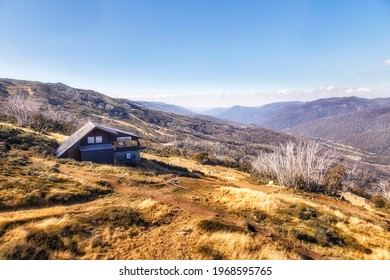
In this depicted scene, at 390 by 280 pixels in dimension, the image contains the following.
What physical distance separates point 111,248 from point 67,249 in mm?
1690

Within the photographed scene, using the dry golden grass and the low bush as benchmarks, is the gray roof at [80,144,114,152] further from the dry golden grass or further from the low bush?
the low bush

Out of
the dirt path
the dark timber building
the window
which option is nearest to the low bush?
the dirt path

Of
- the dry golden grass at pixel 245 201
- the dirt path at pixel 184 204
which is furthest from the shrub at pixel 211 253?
the dry golden grass at pixel 245 201

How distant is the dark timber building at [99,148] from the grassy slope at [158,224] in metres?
9.01

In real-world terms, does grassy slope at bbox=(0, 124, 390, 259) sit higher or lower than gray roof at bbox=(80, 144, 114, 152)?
lower

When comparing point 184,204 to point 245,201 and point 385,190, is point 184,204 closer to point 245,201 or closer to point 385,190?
point 245,201

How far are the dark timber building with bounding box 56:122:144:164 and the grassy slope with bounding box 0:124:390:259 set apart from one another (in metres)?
9.01

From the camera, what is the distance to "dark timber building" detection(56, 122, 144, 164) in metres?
29.9

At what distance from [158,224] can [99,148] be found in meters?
20.7

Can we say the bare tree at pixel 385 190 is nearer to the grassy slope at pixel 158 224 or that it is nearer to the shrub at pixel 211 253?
the grassy slope at pixel 158 224

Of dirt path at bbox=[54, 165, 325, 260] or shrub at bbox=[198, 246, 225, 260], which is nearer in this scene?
shrub at bbox=[198, 246, 225, 260]
